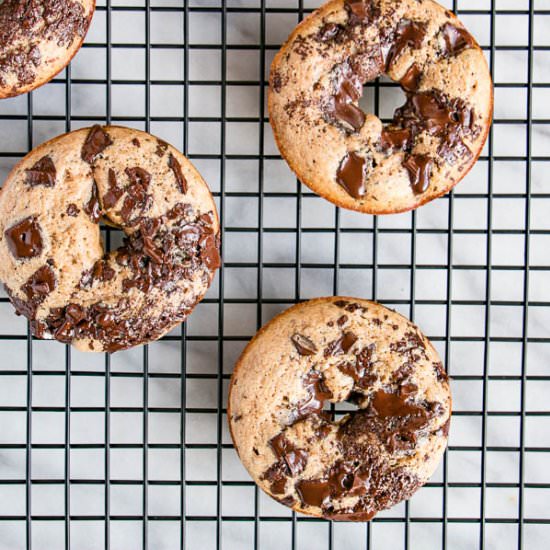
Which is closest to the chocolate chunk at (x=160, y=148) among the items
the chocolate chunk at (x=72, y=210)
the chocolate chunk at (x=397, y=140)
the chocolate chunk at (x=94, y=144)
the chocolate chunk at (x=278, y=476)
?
the chocolate chunk at (x=94, y=144)

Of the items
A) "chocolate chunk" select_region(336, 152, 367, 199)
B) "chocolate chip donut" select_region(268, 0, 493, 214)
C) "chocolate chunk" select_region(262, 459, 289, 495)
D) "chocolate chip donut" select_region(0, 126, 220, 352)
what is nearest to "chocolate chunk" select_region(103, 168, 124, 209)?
"chocolate chip donut" select_region(0, 126, 220, 352)

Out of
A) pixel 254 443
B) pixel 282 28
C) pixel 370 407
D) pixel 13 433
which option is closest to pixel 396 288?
pixel 370 407

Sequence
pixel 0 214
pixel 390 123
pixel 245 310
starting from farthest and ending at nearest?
1. pixel 245 310
2. pixel 390 123
3. pixel 0 214

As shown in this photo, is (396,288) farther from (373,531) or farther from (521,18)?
(521,18)

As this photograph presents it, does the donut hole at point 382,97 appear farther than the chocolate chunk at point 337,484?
Yes

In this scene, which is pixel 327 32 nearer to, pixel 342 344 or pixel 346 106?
pixel 346 106

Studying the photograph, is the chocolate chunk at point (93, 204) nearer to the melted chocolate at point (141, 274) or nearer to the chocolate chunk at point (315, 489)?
the melted chocolate at point (141, 274)
